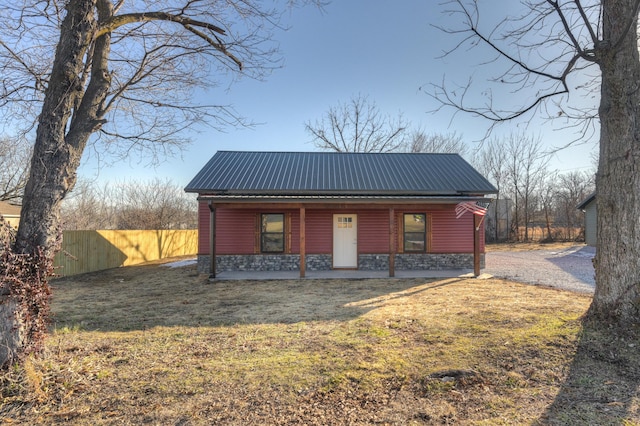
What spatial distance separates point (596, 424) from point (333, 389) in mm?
2203

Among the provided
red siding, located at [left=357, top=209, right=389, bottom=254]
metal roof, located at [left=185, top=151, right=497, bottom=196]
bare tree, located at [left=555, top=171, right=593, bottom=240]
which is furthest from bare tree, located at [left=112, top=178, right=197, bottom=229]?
bare tree, located at [left=555, top=171, right=593, bottom=240]

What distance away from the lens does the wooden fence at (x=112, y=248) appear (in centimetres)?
1276

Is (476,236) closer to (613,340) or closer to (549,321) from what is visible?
(549,321)

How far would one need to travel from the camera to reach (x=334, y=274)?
11.2 meters

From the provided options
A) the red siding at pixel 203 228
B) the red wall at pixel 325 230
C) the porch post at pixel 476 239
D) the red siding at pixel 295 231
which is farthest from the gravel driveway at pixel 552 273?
the red siding at pixel 203 228

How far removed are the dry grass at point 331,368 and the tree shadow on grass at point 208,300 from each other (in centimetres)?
8

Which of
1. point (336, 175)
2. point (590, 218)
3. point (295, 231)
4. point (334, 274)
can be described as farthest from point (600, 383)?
point (590, 218)

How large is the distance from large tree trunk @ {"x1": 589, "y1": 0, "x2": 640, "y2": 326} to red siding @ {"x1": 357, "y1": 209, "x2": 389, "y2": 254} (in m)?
7.75

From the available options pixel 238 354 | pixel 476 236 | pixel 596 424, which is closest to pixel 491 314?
pixel 596 424

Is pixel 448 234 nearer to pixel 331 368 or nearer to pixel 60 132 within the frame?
pixel 331 368

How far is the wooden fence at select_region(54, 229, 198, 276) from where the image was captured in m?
12.8

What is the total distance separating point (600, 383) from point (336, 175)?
35.4ft

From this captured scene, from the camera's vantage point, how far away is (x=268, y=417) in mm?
2779

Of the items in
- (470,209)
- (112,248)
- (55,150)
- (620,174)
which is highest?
(55,150)
